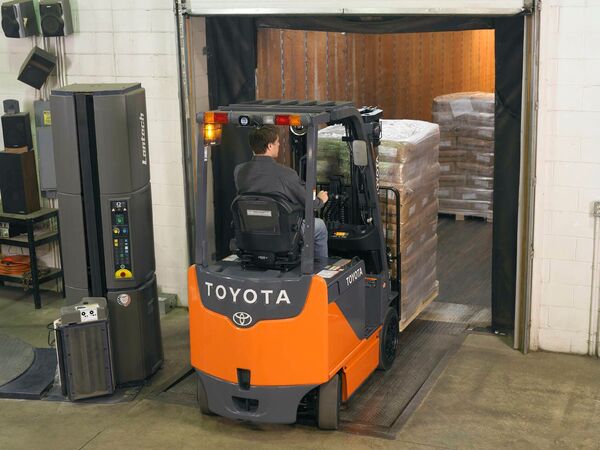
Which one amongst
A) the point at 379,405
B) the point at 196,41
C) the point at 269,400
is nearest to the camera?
the point at 269,400

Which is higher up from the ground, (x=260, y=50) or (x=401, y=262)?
(x=260, y=50)

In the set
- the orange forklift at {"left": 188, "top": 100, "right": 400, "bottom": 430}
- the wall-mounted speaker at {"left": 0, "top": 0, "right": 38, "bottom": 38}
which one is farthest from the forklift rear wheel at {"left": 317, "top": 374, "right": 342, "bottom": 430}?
the wall-mounted speaker at {"left": 0, "top": 0, "right": 38, "bottom": 38}

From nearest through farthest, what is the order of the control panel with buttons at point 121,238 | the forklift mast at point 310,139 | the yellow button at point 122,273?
1. the forklift mast at point 310,139
2. the control panel with buttons at point 121,238
3. the yellow button at point 122,273

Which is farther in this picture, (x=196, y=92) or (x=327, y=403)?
(x=196, y=92)

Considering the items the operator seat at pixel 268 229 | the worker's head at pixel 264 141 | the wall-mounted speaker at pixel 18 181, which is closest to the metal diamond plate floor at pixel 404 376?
the operator seat at pixel 268 229

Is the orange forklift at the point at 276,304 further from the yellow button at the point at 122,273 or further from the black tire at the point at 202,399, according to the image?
the yellow button at the point at 122,273

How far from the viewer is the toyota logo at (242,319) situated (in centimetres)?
631

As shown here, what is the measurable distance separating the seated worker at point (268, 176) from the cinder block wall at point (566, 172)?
2.16m

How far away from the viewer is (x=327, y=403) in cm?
648

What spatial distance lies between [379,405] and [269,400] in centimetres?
96

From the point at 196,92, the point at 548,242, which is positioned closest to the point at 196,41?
the point at 196,92

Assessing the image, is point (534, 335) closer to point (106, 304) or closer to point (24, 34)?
point (106, 304)

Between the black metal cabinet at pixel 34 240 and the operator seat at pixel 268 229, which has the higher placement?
the operator seat at pixel 268 229

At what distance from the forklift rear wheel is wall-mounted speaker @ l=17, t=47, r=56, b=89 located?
15.1 feet
